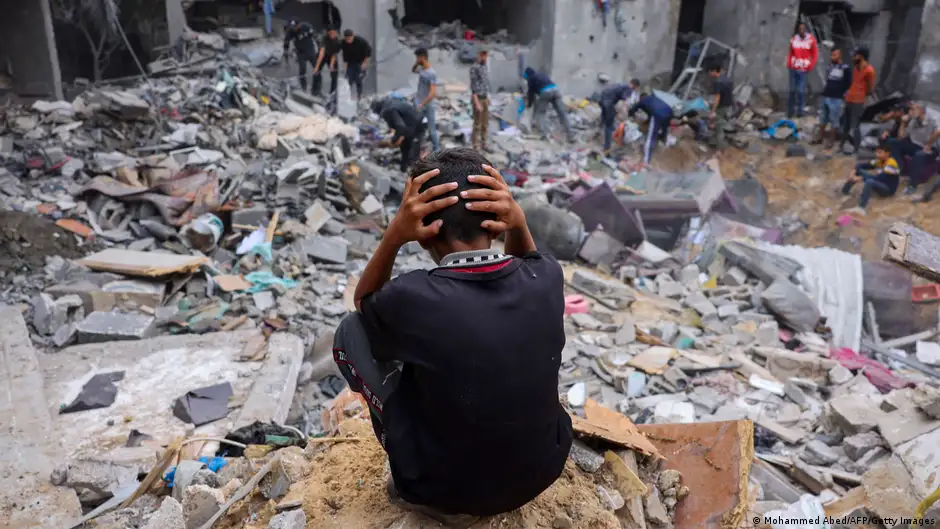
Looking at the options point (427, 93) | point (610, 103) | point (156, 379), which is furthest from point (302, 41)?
point (156, 379)

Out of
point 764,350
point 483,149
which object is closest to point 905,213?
point 764,350

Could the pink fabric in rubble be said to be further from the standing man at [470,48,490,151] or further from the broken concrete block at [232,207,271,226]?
the standing man at [470,48,490,151]

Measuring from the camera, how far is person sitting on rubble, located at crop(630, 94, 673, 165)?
12430 mm

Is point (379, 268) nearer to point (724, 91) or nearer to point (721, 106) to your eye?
point (724, 91)

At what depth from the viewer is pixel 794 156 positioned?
520 inches

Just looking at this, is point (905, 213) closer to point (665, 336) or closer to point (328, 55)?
point (665, 336)

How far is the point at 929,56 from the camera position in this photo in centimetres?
1372

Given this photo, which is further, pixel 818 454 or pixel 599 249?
pixel 599 249

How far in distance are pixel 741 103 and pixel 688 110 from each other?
2011 millimetres

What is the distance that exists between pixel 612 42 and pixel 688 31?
13.1ft

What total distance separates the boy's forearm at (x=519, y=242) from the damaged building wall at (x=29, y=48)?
1173 centimetres

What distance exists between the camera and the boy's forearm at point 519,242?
2.24m

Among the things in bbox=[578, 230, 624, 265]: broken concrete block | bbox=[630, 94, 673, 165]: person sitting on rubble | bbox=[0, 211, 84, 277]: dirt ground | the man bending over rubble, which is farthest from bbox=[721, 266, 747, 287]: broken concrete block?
bbox=[0, 211, 84, 277]: dirt ground

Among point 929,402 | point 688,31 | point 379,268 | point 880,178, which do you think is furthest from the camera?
point 688,31
